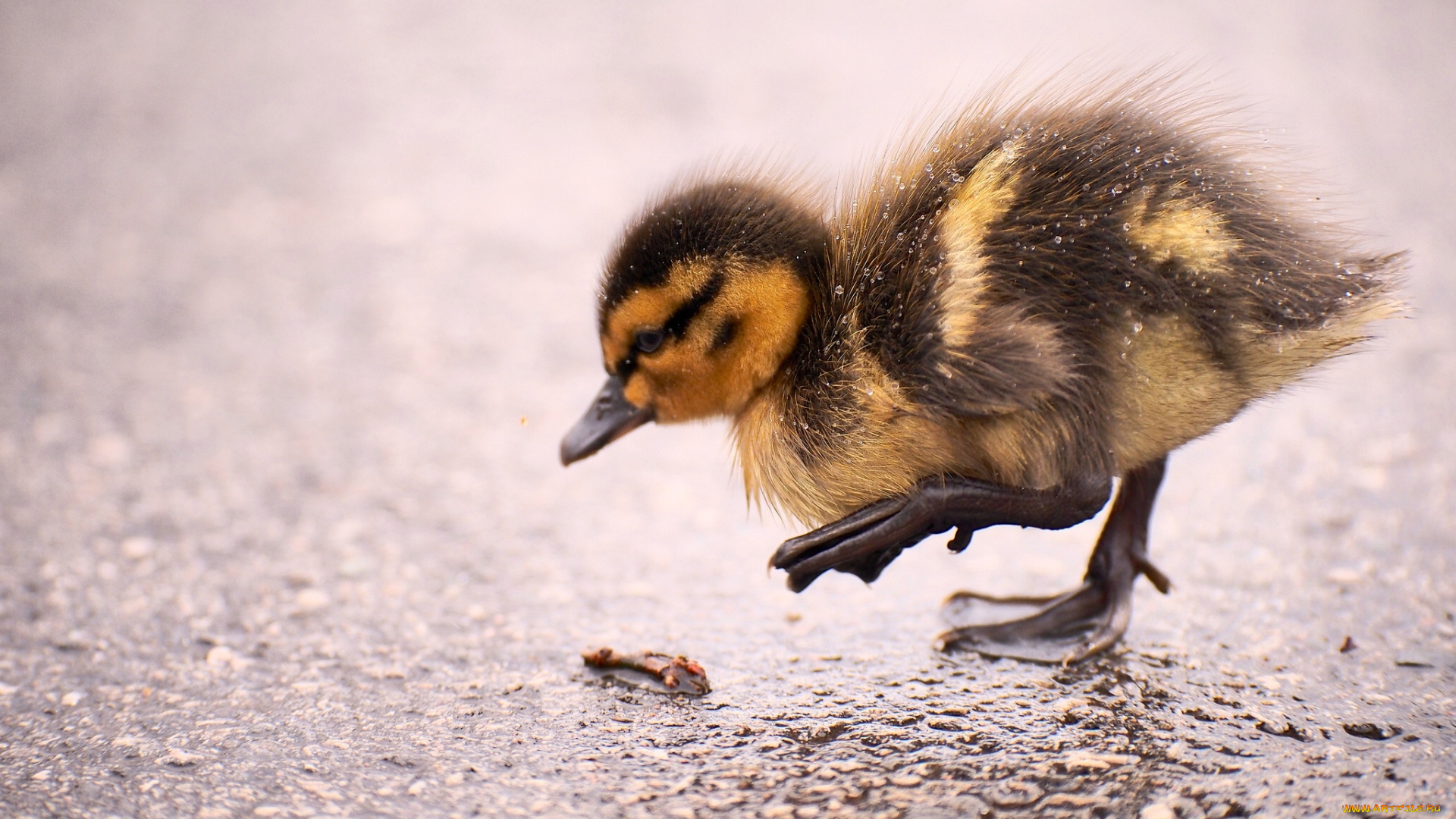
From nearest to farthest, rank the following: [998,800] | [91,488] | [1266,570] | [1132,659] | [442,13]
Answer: [998,800]
[1132,659]
[1266,570]
[91,488]
[442,13]

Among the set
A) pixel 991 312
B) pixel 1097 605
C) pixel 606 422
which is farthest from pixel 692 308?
pixel 1097 605

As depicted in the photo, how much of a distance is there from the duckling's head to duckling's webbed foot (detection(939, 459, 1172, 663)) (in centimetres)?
62

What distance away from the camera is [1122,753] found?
6.22 ft

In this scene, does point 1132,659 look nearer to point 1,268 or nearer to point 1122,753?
point 1122,753

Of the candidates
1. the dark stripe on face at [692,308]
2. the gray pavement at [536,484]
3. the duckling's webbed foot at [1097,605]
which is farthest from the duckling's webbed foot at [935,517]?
the dark stripe on face at [692,308]

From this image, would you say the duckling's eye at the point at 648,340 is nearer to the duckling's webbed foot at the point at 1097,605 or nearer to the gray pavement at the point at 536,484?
the gray pavement at the point at 536,484

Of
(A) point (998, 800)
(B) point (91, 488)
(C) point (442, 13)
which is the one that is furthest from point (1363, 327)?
(C) point (442, 13)

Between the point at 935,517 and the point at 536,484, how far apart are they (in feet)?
4.79

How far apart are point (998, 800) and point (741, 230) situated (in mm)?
941

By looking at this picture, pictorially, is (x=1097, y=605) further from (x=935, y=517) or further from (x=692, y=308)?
(x=692, y=308)

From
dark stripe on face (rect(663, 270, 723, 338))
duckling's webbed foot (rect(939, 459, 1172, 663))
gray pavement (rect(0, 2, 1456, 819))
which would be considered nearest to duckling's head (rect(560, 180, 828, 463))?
dark stripe on face (rect(663, 270, 723, 338))

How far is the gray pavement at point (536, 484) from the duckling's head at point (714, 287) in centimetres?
21

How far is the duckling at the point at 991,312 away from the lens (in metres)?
1.85

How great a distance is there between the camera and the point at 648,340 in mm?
2193
